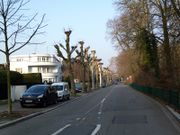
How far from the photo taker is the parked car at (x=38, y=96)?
33.2m

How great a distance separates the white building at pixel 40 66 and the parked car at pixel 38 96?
10052cm

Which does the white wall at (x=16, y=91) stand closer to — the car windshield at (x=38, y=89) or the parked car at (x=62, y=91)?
the parked car at (x=62, y=91)

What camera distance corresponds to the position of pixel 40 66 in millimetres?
141250

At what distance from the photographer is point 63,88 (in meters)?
44.9

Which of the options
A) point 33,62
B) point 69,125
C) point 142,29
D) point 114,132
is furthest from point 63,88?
point 33,62

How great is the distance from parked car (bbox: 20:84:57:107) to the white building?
100525 millimetres

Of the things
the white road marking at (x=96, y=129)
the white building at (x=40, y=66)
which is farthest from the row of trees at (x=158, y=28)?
the white building at (x=40, y=66)

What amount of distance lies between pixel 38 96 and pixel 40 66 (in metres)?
108

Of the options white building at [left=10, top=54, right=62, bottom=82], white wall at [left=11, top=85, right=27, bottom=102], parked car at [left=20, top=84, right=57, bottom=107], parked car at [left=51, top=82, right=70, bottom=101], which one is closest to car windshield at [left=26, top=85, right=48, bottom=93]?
parked car at [left=20, top=84, right=57, bottom=107]

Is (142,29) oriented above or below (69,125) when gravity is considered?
above

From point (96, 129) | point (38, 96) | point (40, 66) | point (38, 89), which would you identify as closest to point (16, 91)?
point (38, 89)

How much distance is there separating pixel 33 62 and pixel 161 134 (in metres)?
126

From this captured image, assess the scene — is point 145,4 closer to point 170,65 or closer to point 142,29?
point 142,29

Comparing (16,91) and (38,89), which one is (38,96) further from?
(16,91)
